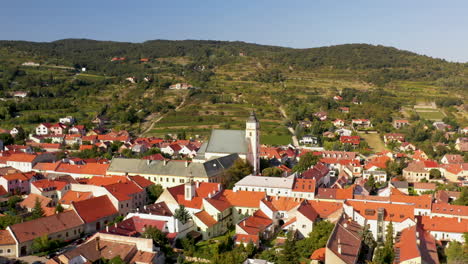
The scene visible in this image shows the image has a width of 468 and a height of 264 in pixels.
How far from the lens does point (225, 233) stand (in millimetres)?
30609

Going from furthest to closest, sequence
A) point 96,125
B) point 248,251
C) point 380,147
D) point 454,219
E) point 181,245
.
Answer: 1. point 96,125
2. point 380,147
3. point 454,219
4. point 181,245
5. point 248,251

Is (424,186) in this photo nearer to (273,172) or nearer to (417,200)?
(417,200)

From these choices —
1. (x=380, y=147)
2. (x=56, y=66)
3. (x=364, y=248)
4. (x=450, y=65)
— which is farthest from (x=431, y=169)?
(x=56, y=66)

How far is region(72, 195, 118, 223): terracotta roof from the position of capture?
98.8 ft

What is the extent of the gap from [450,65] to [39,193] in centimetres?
10305

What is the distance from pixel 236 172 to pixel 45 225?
1655 centimetres

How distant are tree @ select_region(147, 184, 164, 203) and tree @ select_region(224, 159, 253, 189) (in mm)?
5635

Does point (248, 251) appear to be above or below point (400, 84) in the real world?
below

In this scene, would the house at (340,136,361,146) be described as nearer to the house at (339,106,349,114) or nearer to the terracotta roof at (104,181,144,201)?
the house at (339,106,349,114)

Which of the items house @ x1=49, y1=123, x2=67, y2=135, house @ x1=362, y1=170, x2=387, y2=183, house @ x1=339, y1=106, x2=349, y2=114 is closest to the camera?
house @ x1=362, y1=170, x2=387, y2=183

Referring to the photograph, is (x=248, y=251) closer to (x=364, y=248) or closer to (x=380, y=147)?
(x=364, y=248)

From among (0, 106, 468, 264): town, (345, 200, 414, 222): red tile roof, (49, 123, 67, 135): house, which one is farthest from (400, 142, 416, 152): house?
(49, 123, 67, 135): house

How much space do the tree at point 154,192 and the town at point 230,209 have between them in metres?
0.13

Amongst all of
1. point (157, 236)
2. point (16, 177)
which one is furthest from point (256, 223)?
point (16, 177)
